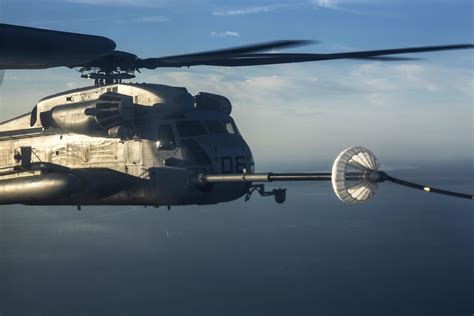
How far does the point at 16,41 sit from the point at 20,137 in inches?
466

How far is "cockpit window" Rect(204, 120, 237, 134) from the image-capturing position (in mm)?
20188

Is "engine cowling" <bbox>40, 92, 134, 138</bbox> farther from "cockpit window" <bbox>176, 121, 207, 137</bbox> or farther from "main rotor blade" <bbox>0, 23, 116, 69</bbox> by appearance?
"main rotor blade" <bbox>0, 23, 116, 69</bbox>

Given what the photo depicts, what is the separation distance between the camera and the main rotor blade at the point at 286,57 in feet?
49.4

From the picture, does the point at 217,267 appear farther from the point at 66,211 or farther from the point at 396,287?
the point at 66,211

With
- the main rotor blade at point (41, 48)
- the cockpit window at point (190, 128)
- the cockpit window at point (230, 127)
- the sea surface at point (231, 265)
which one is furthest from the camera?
the sea surface at point (231, 265)

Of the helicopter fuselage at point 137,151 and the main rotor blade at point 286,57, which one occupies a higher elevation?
the main rotor blade at point 286,57

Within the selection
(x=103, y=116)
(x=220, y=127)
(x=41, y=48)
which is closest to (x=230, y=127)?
(x=220, y=127)

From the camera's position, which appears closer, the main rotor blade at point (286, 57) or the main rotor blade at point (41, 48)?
the main rotor blade at point (41, 48)

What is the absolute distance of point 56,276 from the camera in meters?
114

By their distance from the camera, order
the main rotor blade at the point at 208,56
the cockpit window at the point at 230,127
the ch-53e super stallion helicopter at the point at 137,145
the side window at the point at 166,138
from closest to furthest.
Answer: the main rotor blade at the point at 208,56, the ch-53e super stallion helicopter at the point at 137,145, the side window at the point at 166,138, the cockpit window at the point at 230,127

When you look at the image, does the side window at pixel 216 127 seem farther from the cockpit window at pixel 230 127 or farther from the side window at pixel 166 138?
the side window at pixel 166 138

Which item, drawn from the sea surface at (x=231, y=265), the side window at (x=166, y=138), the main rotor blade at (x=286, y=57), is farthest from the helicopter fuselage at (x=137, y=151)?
the sea surface at (x=231, y=265)

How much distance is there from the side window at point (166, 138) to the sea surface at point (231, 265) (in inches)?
2860

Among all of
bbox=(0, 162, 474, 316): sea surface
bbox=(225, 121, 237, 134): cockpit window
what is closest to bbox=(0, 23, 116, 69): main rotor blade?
bbox=(225, 121, 237, 134): cockpit window
